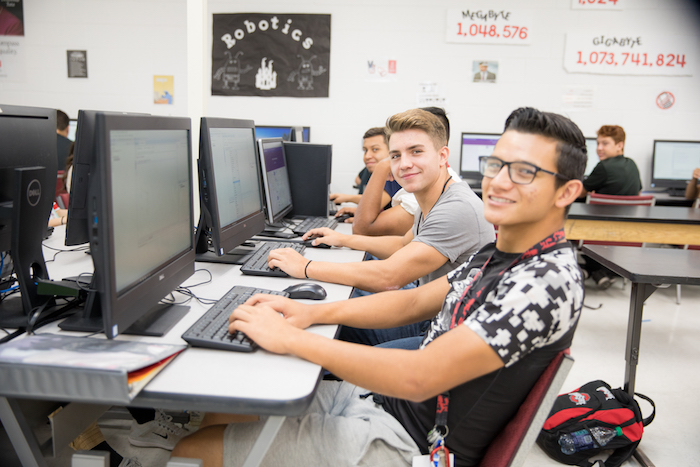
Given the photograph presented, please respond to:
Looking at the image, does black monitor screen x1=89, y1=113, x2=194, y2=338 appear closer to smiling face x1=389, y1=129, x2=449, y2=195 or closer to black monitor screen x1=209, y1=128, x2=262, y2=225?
black monitor screen x1=209, y1=128, x2=262, y2=225

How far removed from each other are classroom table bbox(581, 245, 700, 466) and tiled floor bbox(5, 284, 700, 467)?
0.78 feet

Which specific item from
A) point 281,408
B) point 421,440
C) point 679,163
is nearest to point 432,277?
point 421,440

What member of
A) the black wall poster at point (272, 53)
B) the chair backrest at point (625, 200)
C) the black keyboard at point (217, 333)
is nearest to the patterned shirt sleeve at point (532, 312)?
the black keyboard at point (217, 333)

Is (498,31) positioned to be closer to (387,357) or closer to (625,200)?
(625,200)

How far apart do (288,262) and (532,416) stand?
2.99 ft

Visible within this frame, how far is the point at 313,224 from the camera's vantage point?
252 cm

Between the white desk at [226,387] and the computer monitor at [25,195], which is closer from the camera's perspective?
the white desk at [226,387]

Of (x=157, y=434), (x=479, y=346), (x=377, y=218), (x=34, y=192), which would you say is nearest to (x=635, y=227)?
(x=377, y=218)

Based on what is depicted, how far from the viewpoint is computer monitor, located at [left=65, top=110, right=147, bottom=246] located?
1.33 metres

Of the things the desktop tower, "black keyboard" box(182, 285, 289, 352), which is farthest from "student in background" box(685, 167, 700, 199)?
"black keyboard" box(182, 285, 289, 352)

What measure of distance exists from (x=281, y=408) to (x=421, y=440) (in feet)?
1.35

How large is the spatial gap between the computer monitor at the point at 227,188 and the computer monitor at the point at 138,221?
0.14 metres

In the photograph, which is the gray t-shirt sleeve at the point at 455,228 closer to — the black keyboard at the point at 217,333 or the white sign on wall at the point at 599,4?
the black keyboard at the point at 217,333

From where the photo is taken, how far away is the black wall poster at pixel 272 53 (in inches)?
184
